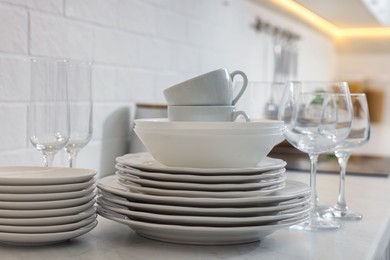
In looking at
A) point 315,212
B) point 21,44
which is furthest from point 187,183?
point 21,44

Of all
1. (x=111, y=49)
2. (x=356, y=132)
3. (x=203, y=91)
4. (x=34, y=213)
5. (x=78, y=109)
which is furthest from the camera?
(x=111, y=49)

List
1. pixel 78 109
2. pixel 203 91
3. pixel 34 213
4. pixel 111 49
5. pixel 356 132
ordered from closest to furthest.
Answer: pixel 34 213 < pixel 203 91 < pixel 78 109 < pixel 356 132 < pixel 111 49

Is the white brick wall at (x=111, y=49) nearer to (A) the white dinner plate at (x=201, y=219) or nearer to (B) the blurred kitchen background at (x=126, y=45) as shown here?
(B) the blurred kitchen background at (x=126, y=45)

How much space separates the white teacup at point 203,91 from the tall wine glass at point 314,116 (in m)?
0.18

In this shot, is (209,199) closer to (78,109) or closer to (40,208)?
(40,208)

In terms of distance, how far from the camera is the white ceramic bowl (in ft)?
2.37

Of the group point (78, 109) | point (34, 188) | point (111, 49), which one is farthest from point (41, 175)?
point (111, 49)

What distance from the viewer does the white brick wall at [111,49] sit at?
103 centimetres

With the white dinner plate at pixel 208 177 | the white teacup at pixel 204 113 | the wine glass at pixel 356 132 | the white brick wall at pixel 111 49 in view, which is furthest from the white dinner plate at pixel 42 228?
the wine glass at pixel 356 132

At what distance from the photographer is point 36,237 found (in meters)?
0.67

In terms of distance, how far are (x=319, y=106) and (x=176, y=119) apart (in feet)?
0.91

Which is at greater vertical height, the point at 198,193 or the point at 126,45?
the point at 126,45

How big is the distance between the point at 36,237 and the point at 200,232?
19 cm

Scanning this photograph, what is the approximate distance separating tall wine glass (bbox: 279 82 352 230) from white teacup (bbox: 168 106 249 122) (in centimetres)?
17
